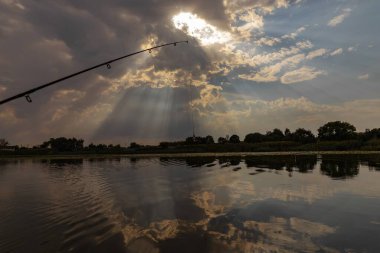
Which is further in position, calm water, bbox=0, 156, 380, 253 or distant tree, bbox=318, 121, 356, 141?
distant tree, bbox=318, 121, 356, 141

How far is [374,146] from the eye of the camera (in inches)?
4478

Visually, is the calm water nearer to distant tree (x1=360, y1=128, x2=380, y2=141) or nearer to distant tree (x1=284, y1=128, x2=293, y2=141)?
distant tree (x1=360, y1=128, x2=380, y2=141)

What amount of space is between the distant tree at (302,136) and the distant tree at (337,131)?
5.58 meters

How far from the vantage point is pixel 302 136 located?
17075 centimetres

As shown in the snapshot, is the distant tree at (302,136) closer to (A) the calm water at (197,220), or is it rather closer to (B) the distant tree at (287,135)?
(B) the distant tree at (287,135)

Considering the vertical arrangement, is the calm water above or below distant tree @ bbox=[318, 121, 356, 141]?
below

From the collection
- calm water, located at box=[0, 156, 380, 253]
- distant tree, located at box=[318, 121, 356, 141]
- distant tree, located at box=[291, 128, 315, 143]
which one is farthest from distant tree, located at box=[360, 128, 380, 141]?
calm water, located at box=[0, 156, 380, 253]

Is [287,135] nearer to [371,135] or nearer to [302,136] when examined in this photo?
[302,136]

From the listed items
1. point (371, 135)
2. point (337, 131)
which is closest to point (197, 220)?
point (371, 135)

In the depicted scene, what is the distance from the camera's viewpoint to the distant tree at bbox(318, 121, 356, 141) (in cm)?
15688

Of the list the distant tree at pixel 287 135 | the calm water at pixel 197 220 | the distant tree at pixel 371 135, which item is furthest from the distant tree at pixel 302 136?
A: the calm water at pixel 197 220

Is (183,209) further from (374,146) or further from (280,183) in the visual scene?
(374,146)

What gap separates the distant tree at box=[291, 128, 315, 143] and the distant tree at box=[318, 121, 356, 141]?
5.58 meters

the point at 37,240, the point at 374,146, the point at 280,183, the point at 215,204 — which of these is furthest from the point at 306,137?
the point at 37,240
